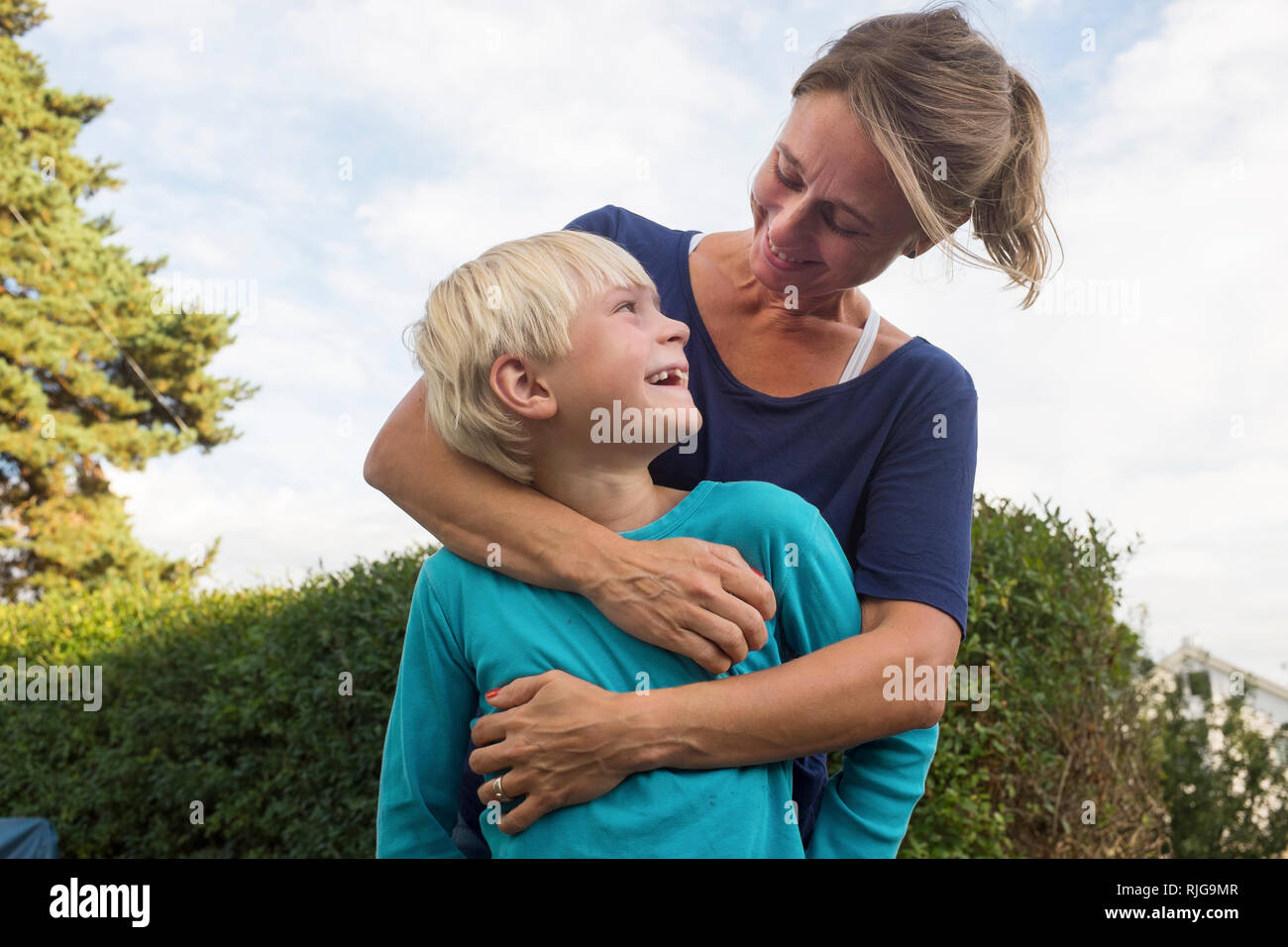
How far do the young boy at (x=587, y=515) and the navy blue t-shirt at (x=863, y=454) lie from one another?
13 centimetres

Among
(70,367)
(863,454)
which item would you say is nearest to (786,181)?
(863,454)

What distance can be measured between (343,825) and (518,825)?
3868 mm

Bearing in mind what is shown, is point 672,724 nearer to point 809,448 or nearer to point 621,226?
point 809,448

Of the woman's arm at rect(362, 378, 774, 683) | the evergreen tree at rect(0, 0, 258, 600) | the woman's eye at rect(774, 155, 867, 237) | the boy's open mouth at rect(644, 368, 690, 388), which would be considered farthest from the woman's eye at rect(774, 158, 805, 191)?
the evergreen tree at rect(0, 0, 258, 600)

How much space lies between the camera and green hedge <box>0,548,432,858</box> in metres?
5.01

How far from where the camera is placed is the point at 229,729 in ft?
19.2

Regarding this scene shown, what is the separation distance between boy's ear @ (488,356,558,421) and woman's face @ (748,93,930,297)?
65 cm

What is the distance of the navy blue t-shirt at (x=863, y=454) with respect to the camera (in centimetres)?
181

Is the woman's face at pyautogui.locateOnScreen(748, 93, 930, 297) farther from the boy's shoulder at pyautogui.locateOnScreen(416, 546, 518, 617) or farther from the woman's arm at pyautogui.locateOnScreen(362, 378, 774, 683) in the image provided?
the boy's shoulder at pyautogui.locateOnScreen(416, 546, 518, 617)

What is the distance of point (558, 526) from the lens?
5.49 ft

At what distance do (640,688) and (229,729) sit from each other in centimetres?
506
